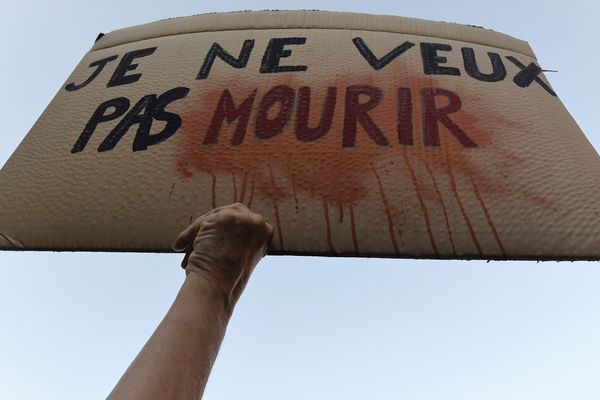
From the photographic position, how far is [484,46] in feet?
3.88

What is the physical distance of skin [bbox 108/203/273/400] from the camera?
592 millimetres

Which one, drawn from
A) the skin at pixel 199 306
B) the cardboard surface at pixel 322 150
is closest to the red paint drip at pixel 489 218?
Result: the cardboard surface at pixel 322 150

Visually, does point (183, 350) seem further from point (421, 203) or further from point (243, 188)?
point (421, 203)

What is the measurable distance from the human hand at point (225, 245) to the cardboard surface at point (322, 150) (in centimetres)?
6

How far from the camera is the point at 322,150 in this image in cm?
92

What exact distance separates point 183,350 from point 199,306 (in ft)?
0.25

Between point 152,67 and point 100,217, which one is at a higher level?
point 152,67

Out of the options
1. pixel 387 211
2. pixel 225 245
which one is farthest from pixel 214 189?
pixel 387 211

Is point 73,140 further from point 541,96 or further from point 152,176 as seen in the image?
point 541,96

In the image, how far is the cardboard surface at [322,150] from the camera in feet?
2.67

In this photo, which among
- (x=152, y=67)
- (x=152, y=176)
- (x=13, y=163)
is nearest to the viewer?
(x=152, y=176)

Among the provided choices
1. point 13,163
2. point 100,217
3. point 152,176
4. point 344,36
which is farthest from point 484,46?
point 13,163

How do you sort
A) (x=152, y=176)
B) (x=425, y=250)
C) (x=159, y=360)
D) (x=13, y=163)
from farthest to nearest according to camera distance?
(x=13, y=163) < (x=152, y=176) < (x=425, y=250) < (x=159, y=360)

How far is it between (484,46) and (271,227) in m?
0.71
